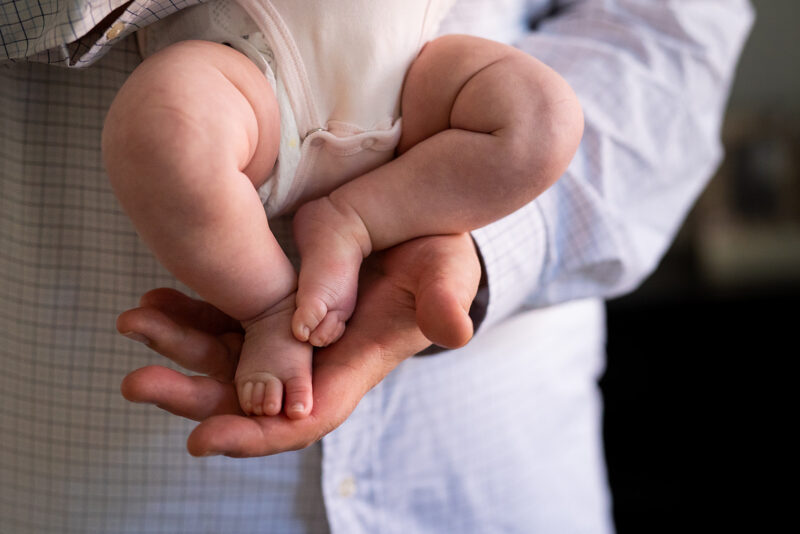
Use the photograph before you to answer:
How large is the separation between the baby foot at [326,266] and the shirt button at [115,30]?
173 millimetres

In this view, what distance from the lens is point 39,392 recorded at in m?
0.60

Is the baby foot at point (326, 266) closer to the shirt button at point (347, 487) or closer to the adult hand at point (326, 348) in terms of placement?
the adult hand at point (326, 348)

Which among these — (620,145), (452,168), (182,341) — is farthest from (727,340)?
(182,341)

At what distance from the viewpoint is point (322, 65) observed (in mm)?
502

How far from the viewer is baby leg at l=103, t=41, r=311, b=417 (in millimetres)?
392

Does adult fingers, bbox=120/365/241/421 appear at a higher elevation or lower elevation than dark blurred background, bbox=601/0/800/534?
higher

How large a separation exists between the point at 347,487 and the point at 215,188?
0.35 metres

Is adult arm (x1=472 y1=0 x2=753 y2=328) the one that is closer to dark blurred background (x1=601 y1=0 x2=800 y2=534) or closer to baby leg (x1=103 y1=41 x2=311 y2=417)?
baby leg (x1=103 y1=41 x2=311 y2=417)

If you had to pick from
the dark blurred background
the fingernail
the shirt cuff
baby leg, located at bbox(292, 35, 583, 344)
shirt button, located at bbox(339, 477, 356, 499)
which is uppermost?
baby leg, located at bbox(292, 35, 583, 344)

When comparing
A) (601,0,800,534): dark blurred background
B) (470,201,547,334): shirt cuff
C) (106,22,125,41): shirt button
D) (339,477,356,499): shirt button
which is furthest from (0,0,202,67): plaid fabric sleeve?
(601,0,800,534): dark blurred background

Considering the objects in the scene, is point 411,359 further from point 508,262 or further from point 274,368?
point 274,368

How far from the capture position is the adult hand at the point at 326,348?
0.41 metres

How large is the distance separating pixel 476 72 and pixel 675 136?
350mm

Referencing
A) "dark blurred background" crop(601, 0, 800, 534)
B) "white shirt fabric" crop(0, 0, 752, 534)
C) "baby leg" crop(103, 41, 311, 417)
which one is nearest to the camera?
"baby leg" crop(103, 41, 311, 417)
